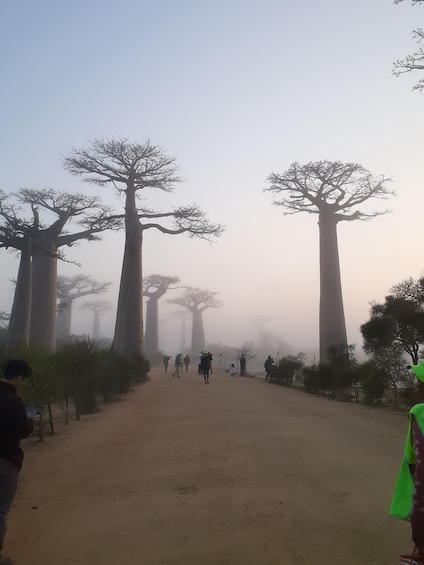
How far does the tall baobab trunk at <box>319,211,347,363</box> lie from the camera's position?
80.3 feet

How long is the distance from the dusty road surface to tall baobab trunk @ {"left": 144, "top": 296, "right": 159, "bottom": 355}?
50.4 metres

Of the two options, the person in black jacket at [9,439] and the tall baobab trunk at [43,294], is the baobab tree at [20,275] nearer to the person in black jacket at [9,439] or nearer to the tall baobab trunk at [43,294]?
the tall baobab trunk at [43,294]

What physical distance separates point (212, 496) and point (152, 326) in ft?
183

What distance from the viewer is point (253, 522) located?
3.99 m

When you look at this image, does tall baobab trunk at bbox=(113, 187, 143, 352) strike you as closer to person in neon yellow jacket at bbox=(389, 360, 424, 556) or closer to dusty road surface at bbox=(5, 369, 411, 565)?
dusty road surface at bbox=(5, 369, 411, 565)

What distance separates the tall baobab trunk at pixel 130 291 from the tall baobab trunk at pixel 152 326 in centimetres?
3332

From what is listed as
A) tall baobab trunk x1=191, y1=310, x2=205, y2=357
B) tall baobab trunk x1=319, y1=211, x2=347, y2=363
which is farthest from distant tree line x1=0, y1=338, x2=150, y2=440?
tall baobab trunk x1=191, y1=310, x2=205, y2=357

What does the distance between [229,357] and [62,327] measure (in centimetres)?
2172

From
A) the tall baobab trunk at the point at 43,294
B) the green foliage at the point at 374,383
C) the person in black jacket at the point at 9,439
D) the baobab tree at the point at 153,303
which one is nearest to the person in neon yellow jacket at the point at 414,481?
the person in black jacket at the point at 9,439

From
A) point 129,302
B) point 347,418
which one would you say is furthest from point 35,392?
point 129,302

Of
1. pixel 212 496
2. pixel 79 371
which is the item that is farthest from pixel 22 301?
pixel 212 496

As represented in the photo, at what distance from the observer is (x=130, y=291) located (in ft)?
86.2

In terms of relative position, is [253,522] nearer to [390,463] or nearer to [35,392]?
[390,463]

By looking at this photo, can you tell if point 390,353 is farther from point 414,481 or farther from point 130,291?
point 130,291
